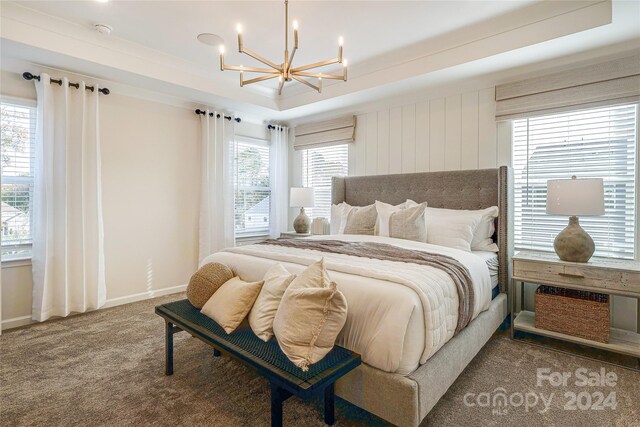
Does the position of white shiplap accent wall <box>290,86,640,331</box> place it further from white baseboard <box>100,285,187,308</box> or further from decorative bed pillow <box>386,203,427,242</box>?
white baseboard <box>100,285,187,308</box>

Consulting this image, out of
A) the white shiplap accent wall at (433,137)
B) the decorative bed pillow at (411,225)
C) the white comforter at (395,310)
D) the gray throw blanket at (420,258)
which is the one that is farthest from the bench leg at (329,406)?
the white shiplap accent wall at (433,137)

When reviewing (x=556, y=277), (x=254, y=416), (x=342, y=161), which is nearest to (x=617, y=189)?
(x=556, y=277)

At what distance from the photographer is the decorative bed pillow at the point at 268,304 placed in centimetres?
178

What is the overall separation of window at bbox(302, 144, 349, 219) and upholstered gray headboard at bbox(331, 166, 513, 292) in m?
0.39

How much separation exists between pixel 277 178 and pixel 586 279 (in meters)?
4.01

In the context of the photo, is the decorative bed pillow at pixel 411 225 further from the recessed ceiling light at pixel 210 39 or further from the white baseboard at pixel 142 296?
the white baseboard at pixel 142 296

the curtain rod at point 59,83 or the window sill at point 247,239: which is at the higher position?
the curtain rod at point 59,83

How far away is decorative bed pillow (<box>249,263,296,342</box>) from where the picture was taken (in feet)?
5.84

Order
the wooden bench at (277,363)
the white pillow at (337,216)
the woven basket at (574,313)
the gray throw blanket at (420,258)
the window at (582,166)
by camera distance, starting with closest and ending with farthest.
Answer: the wooden bench at (277,363) → the gray throw blanket at (420,258) → the woven basket at (574,313) → the window at (582,166) → the white pillow at (337,216)

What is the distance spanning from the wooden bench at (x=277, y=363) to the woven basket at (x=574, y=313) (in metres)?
1.91

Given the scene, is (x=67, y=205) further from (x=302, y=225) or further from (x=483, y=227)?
(x=483, y=227)

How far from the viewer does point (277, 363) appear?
4.85 ft

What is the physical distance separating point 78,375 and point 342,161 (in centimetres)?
374

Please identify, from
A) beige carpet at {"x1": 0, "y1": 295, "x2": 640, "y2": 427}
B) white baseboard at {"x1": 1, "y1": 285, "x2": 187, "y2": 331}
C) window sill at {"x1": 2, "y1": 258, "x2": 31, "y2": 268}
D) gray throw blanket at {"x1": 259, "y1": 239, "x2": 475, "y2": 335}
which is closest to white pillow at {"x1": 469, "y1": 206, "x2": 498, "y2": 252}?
beige carpet at {"x1": 0, "y1": 295, "x2": 640, "y2": 427}
